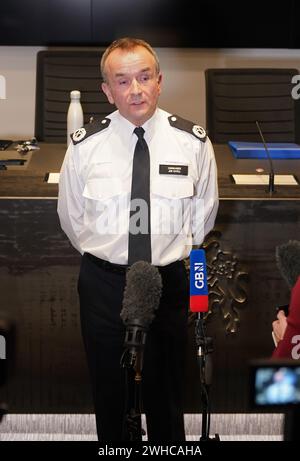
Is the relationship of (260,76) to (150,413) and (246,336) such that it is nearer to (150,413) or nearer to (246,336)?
(246,336)

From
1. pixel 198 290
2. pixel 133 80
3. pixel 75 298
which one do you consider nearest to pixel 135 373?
pixel 198 290

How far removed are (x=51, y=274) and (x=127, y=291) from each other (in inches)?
43.5

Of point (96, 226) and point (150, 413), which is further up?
point (96, 226)

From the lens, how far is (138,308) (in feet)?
4.66

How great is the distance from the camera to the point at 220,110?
3627 millimetres

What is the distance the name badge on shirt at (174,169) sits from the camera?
208cm

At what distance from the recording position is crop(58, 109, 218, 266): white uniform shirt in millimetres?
2055

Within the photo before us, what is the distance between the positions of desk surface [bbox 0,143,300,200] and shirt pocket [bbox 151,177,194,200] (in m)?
0.50

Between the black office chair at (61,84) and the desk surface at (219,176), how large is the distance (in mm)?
404

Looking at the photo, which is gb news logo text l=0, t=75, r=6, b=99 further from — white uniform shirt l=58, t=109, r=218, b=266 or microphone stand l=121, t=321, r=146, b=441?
microphone stand l=121, t=321, r=146, b=441

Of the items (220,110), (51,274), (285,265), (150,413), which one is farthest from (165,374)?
(220,110)

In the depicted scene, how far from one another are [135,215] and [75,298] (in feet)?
1.96

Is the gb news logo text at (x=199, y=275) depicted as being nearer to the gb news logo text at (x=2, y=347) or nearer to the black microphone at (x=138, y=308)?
the black microphone at (x=138, y=308)

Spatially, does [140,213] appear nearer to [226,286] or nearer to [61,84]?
[226,286]
